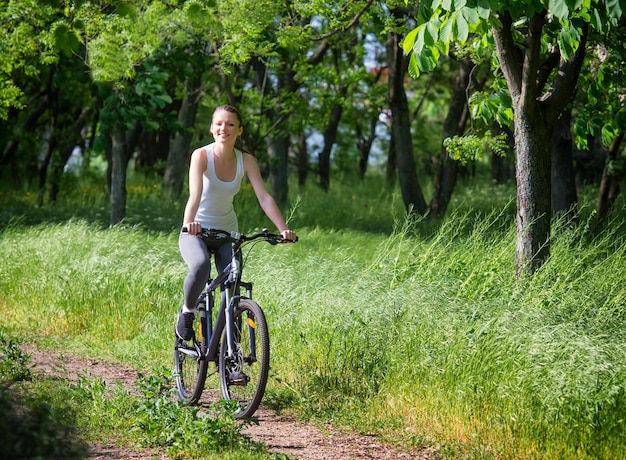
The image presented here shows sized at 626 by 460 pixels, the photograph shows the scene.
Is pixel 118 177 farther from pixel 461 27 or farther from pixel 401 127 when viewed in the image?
pixel 461 27

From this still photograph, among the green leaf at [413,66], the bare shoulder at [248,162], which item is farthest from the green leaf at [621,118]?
the bare shoulder at [248,162]

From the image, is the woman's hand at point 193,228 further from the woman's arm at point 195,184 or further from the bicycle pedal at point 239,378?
the bicycle pedal at point 239,378

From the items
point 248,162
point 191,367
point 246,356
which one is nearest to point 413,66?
point 248,162

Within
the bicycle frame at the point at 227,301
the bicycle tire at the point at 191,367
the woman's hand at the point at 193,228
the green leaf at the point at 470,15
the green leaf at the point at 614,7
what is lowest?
the bicycle tire at the point at 191,367

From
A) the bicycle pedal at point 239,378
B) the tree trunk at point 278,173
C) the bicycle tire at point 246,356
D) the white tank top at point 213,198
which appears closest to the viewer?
the bicycle tire at point 246,356

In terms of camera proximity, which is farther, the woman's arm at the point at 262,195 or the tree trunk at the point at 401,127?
the tree trunk at the point at 401,127

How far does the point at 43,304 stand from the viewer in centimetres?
954

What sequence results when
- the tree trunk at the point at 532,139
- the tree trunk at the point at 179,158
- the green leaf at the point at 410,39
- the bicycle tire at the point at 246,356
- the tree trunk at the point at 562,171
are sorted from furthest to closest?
1. the tree trunk at the point at 179,158
2. the tree trunk at the point at 562,171
3. the tree trunk at the point at 532,139
4. the bicycle tire at the point at 246,356
5. the green leaf at the point at 410,39

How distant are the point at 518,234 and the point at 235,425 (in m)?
3.22

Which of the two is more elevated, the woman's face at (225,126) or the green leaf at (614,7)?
the green leaf at (614,7)

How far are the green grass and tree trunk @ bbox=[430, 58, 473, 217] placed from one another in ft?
17.8

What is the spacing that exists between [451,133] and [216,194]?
35.4ft

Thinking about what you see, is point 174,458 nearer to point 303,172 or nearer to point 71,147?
point 71,147

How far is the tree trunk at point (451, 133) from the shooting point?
16.1 meters
